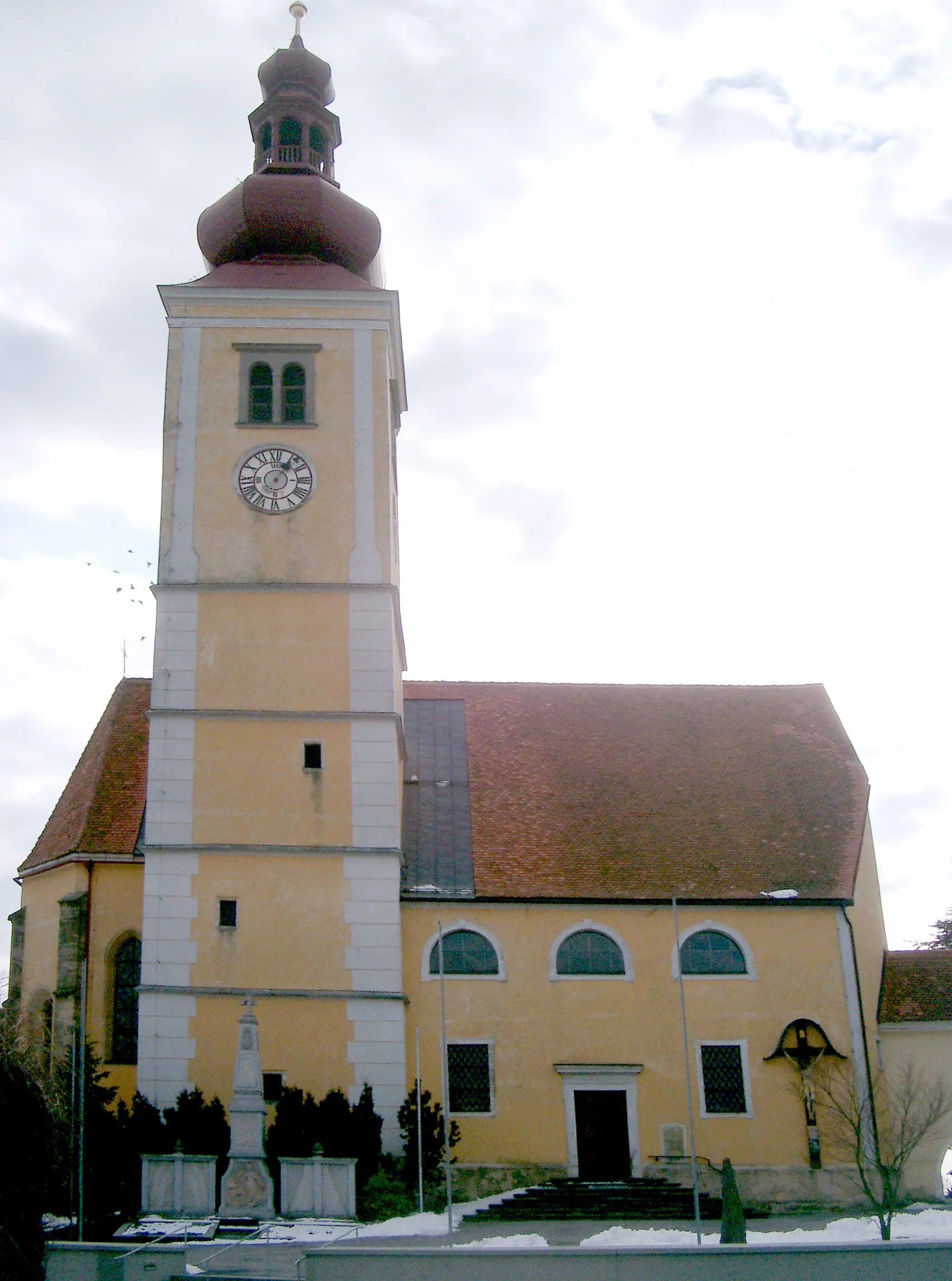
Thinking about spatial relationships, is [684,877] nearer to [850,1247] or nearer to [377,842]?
[377,842]

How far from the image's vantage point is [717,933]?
26828 mm

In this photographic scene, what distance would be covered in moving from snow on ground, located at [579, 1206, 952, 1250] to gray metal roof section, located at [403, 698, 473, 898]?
7.36 m

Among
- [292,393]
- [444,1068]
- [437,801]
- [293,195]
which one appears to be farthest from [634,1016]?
[293,195]

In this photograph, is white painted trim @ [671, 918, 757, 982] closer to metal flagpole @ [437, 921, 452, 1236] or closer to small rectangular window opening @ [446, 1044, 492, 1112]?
small rectangular window opening @ [446, 1044, 492, 1112]

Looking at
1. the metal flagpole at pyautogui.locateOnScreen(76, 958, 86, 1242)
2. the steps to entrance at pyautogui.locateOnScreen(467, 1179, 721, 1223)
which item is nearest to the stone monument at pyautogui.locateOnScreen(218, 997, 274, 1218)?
the metal flagpole at pyautogui.locateOnScreen(76, 958, 86, 1242)

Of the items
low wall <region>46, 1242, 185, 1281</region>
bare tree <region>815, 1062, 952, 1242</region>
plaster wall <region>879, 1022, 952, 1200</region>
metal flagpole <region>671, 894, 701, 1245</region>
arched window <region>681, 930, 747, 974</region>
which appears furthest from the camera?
arched window <region>681, 930, 747, 974</region>

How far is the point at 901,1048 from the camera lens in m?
26.8

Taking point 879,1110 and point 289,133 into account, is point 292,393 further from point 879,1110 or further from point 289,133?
point 879,1110

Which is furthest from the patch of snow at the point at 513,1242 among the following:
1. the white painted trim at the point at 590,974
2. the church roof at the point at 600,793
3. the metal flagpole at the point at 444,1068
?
the church roof at the point at 600,793

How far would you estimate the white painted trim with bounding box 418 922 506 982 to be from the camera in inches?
1025

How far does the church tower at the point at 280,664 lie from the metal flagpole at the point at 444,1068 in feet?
2.73

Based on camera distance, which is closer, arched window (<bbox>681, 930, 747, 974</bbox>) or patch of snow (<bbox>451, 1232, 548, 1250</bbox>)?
patch of snow (<bbox>451, 1232, 548, 1250</bbox>)

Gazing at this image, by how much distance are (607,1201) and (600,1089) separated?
2576mm

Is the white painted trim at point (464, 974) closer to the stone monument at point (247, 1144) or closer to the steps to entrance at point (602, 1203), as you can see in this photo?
the steps to entrance at point (602, 1203)
